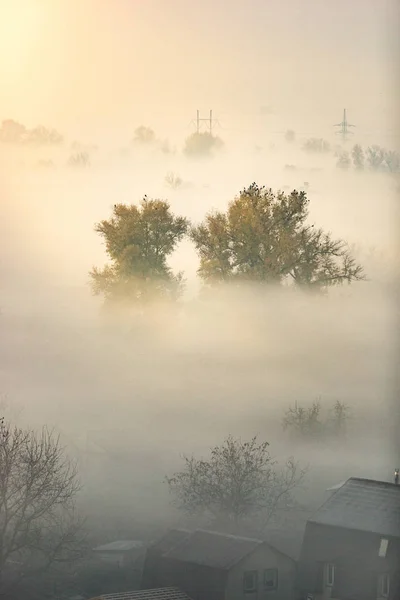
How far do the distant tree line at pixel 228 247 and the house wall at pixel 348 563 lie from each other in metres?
1.81

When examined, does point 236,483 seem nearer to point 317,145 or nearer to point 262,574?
point 262,574

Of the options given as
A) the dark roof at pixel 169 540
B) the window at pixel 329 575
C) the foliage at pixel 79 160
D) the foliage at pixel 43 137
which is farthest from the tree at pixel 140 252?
the window at pixel 329 575

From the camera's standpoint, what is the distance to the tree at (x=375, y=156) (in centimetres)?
596

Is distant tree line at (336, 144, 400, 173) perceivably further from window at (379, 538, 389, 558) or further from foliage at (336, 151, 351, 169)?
window at (379, 538, 389, 558)

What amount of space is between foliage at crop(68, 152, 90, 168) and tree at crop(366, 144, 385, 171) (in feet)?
6.44

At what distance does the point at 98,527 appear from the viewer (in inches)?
222

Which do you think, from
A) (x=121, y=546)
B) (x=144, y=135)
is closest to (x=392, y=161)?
(x=144, y=135)

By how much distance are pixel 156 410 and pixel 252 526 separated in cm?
101

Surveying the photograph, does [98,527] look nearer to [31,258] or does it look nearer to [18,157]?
[31,258]

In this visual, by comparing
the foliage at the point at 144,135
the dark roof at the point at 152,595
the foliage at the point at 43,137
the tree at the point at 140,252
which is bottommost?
the dark roof at the point at 152,595

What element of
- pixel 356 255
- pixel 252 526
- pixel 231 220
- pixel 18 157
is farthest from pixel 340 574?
pixel 18 157

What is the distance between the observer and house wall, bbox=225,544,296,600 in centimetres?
521

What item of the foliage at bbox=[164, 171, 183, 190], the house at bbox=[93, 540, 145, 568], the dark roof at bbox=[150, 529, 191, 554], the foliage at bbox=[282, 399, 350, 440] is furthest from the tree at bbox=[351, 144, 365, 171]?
the house at bbox=[93, 540, 145, 568]

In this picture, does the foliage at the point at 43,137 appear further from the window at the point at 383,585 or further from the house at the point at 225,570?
the window at the point at 383,585
